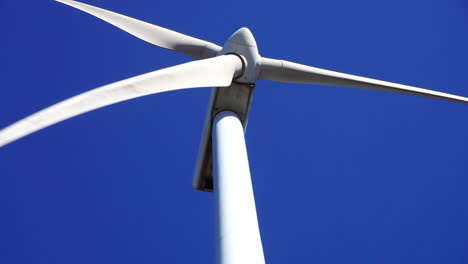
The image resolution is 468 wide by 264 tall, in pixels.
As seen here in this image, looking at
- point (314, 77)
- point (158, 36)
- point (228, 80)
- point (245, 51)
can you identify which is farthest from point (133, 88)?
point (158, 36)

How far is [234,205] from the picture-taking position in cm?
810

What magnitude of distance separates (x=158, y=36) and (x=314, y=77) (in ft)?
15.4

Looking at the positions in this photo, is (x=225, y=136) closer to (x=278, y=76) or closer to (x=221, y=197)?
(x=221, y=197)

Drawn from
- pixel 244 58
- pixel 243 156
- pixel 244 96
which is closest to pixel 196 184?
pixel 244 96

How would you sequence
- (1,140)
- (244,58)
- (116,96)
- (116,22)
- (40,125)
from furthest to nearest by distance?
(116,22), (244,58), (116,96), (40,125), (1,140)

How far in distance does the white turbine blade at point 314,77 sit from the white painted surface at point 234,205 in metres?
3.13

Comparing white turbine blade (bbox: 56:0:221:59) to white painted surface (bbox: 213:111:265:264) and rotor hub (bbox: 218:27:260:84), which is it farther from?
white painted surface (bbox: 213:111:265:264)

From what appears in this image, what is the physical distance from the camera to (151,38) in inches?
574

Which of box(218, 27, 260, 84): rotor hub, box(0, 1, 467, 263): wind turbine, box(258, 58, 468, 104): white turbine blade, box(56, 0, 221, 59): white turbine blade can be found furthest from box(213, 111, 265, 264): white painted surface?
box(56, 0, 221, 59): white turbine blade

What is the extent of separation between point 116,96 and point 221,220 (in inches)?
103

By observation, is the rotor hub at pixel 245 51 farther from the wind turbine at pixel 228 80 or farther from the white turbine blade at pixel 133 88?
the white turbine blade at pixel 133 88

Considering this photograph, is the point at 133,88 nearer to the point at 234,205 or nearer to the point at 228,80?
the point at 234,205

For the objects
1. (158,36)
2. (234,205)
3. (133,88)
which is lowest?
(234,205)

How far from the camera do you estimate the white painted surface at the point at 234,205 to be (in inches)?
278
